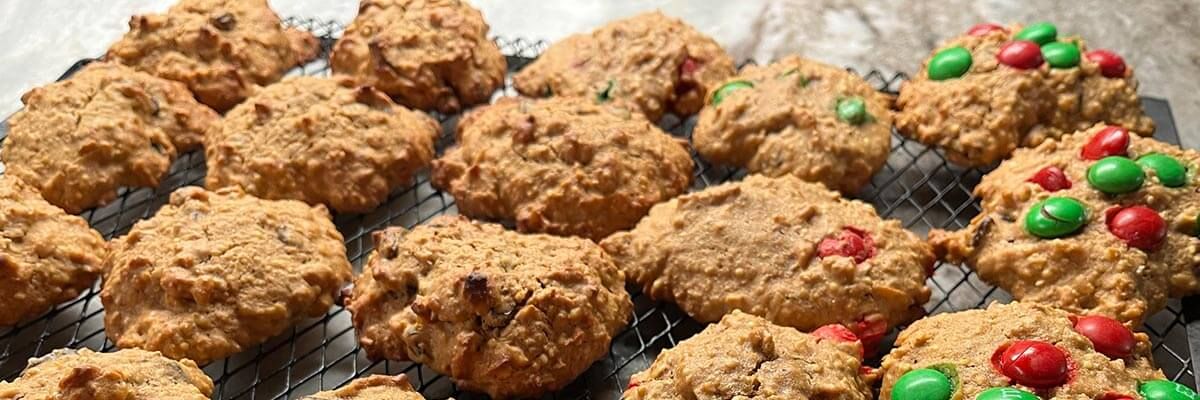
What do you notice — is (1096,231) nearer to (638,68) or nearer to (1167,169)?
(1167,169)

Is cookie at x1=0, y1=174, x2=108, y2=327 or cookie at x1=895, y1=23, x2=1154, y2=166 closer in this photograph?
cookie at x1=0, y1=174, x2=108, y2=327

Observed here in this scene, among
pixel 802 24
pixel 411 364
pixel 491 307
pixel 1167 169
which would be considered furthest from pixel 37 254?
pixel 802 24

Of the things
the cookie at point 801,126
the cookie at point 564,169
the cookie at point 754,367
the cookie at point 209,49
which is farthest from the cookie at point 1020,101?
the cookie at point 209,49

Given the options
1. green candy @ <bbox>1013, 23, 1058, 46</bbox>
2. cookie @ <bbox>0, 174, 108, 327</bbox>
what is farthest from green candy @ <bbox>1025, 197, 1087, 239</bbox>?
cookie @ <bbox>0, 174, 108, 327</bbox>

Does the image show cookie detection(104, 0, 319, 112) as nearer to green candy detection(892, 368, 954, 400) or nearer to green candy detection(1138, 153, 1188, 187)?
green candy detection(892, 368, 954, 400)

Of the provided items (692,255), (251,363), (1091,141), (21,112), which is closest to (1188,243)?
(1091,141)

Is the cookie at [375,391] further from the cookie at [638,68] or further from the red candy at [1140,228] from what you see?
the red candy at [1140,228]

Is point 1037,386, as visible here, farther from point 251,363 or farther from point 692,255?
Answer: point 251,363
